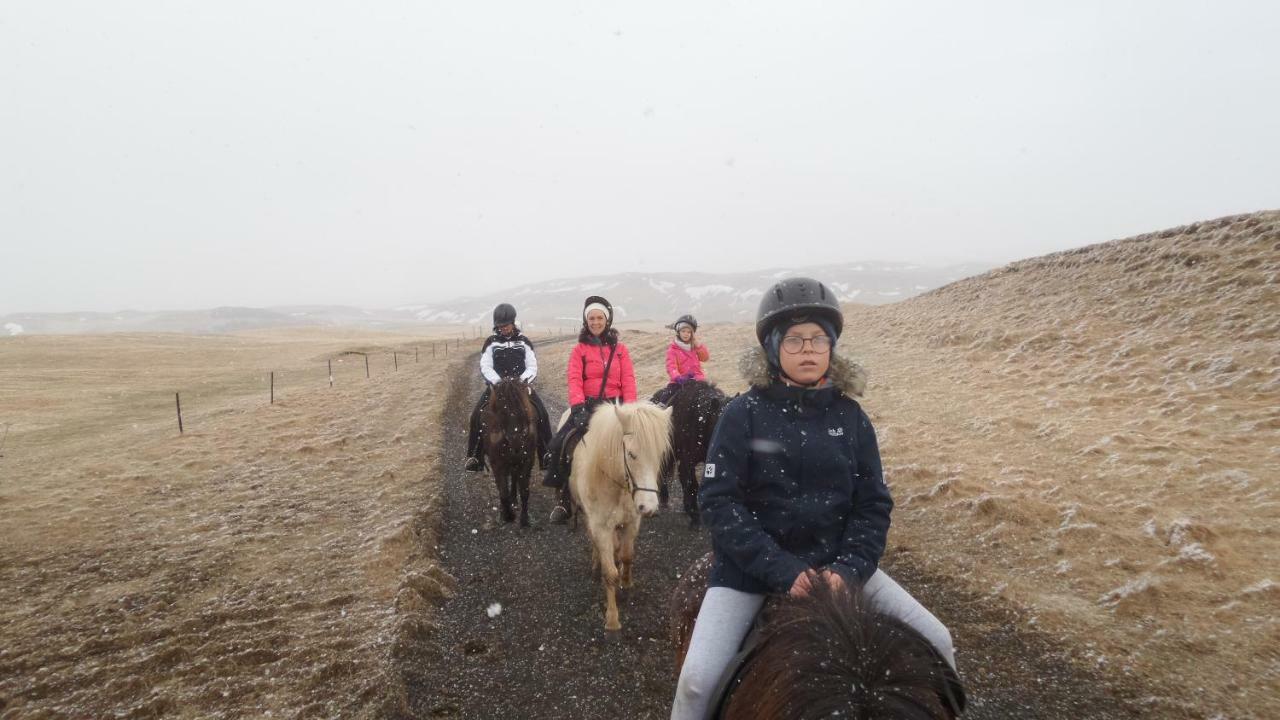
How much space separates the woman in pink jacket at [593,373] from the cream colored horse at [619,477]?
1.44 metres

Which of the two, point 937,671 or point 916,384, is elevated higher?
point 937,671

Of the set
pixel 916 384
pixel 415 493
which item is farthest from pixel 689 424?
pixel 916 384

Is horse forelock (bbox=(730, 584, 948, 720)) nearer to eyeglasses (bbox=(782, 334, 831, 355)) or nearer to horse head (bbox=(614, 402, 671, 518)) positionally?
eyeglasses (bbox=(782, 334, 831, 355))

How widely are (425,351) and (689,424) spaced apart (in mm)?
43514

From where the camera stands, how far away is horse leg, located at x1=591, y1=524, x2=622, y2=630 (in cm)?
573

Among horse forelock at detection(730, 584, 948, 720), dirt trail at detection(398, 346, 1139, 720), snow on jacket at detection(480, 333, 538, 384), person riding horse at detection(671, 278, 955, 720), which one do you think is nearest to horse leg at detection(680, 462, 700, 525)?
dirt trail at detection(398, 346, 1139, 720)

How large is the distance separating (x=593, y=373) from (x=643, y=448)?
Result: 8.85 ft

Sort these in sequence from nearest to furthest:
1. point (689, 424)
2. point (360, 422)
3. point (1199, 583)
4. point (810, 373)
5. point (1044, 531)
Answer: point (810, 373)
point (1199, 583)
point (1044, 531)
point (689, 424)
point (360, 422)

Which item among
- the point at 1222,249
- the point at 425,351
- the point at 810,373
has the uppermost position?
the point at 1222,249

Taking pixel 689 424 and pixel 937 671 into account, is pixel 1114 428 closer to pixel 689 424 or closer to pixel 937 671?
pixel 689 424

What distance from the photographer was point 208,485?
10.5m

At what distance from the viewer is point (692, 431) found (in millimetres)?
9344

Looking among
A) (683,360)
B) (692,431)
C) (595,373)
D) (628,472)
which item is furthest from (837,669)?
(683,360)

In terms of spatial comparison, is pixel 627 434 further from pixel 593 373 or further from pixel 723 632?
pixel 723 632
